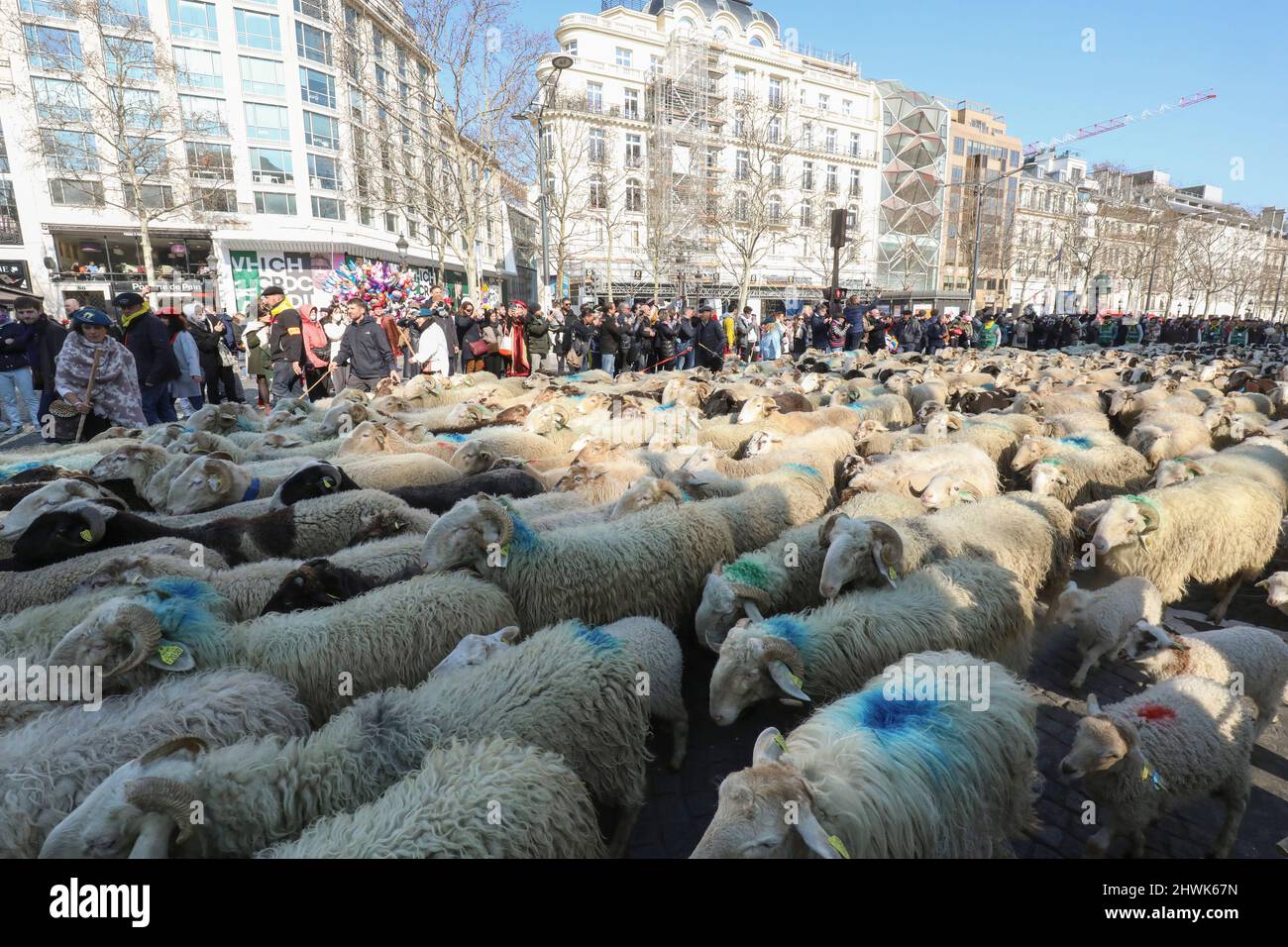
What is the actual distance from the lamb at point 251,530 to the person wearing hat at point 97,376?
11.4 ft

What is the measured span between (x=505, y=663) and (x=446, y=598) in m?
0.80

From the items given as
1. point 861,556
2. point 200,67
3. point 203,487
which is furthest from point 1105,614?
point 200,67

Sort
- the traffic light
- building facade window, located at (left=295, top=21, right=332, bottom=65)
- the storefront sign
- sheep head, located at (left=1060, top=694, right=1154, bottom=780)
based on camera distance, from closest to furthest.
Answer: sheep head, located at (left=1060, top=694, right=1154, bottom=780) → the traffic light → the storefront sign → building facade window, located at (left=295, top=21, right=332, bottom=65)

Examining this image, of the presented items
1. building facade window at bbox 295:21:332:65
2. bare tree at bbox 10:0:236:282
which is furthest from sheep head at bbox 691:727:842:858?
building facade window at bbox 295:21:332:65

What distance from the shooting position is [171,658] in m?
2.71

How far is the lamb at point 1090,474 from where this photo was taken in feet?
18.7

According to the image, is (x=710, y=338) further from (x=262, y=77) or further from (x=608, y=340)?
(x=262, y=77)

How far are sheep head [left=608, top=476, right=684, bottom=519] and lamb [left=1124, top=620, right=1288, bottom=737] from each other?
9.29 ft

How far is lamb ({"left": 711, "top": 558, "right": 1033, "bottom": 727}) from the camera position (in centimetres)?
305

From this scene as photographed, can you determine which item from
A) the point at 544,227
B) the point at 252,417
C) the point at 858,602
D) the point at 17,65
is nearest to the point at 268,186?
the point at 17,65

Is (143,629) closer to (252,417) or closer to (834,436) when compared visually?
(834,436)

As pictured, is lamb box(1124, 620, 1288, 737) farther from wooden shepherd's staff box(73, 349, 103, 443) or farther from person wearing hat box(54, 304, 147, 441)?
wooden shepherd's staff box(73, 349, 103, 443)

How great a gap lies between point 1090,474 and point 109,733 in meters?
7.27
